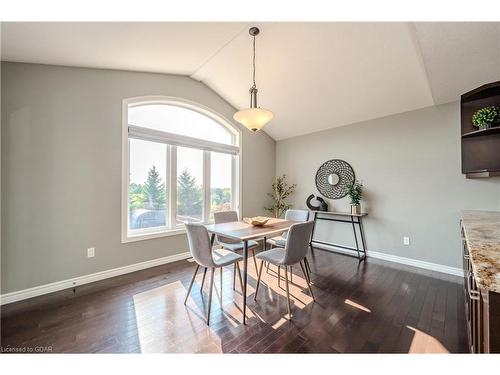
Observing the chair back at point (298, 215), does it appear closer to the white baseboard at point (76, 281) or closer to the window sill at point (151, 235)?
the window sill at point (151, 235)

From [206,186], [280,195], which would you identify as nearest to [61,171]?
[206,186]

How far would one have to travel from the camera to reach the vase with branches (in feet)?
15.4

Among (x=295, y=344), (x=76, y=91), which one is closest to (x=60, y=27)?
(x=76, y=91)

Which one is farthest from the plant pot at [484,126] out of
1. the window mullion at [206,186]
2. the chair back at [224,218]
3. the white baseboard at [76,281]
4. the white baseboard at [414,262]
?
the white baseboard at [76,281]

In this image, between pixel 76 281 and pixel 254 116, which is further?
pixel 76 281

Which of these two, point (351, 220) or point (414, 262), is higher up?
point (351, 220)

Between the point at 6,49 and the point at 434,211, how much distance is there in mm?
→ 5234

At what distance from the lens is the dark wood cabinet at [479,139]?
7.82 ft

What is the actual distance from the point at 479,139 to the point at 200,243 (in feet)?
11.4

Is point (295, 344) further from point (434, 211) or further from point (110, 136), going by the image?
point (110, 136)

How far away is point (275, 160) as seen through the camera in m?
5.01

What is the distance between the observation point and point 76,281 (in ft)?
8.11

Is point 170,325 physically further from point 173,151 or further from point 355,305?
point 173,151

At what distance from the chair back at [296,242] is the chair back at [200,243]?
70cm
